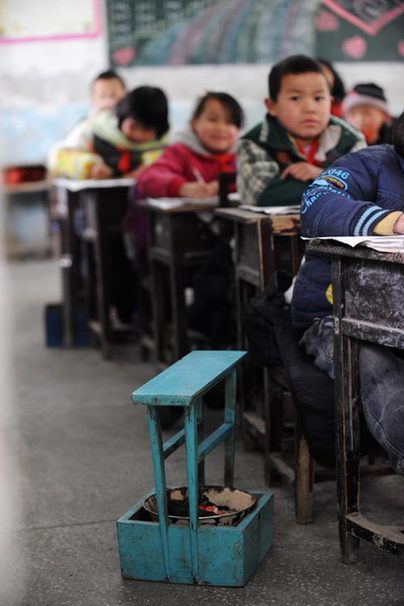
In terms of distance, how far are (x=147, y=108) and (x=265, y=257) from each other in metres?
2.66

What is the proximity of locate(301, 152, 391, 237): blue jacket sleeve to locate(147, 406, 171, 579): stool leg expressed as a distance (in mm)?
635

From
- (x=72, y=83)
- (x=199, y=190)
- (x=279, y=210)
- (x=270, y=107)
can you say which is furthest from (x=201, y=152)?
(x=72, y=83)

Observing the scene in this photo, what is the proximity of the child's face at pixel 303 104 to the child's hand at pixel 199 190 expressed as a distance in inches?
30.8

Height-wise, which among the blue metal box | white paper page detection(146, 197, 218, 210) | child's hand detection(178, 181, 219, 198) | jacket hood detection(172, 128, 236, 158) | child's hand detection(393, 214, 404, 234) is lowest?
the blue metal box

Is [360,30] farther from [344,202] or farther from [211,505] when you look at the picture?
[211,505]

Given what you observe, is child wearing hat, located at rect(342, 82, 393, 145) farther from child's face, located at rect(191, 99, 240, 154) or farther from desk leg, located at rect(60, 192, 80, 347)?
desk leg, located at rect(60, 192, 80, 347)

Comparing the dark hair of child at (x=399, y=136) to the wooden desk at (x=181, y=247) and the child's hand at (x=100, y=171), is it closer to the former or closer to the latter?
the wooden desk at (x=181, y=247)

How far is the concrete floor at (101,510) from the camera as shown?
8.38ft

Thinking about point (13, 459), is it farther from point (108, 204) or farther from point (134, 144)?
point (134, 144)

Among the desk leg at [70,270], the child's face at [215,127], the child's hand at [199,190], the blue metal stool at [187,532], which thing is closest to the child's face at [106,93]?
the desk leg at [70,270]

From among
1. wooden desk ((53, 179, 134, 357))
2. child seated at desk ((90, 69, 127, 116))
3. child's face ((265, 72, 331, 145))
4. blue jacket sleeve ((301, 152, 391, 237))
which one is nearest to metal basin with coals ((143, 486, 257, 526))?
blue jacket sleeve ((301, 152, 391, 237))

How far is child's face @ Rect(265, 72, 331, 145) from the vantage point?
12.4 ft

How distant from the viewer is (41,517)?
10.3 feet

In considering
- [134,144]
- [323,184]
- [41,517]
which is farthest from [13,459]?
[134,144]
